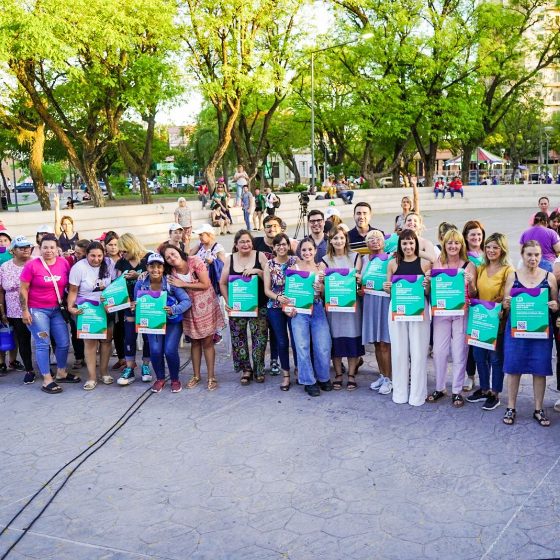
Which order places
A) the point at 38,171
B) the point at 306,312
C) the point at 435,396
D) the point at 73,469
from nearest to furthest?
the point at 73,469, the point at 435,396, the point at 306,312, the point at 38,171

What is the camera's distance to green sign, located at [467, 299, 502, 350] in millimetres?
5715

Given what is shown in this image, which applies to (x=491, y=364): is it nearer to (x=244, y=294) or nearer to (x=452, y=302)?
(x=452, y=302)

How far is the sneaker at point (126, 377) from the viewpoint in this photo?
7.21 metres

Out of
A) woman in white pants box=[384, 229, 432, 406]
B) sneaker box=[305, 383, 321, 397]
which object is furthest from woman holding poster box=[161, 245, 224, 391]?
woman in white pants box=[384, 229, 432, 406]

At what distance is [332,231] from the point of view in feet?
22.0

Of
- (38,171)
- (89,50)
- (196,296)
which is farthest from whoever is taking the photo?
(38,171)

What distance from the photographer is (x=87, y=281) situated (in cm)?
714

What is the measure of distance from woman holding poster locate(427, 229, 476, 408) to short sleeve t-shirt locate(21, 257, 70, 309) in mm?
4063

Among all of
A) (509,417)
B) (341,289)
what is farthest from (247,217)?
(509,417)

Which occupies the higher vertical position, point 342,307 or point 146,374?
point 342,307

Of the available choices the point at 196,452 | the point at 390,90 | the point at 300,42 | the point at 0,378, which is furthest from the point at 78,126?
the point at 196,452

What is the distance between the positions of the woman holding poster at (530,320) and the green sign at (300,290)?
1900 mm

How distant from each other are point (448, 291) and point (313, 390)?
→ 1758 millimetres

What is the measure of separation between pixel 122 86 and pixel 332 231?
60.2ft
